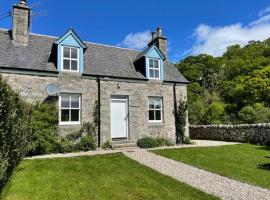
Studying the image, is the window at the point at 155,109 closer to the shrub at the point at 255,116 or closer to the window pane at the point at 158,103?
the window pane at the point at 158,103

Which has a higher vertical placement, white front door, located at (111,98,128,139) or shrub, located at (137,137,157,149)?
white front door, located at (111,98,128,139)

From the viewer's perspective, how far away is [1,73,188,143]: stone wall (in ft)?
41.9

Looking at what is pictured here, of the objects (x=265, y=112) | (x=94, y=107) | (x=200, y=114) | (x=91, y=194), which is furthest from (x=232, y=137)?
(x=91, y=194)

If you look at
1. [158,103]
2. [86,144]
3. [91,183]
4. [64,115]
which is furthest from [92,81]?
[91,183]

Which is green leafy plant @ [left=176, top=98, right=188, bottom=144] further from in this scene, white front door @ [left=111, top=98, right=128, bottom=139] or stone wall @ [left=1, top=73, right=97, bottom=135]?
stone wall @ [left=1, top=73, right=97, bottom=135]

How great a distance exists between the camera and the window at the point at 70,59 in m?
13.9

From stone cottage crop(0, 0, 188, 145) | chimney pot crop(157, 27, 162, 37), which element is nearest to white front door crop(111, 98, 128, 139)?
stone cottage crop(0, 0, 188, 145)

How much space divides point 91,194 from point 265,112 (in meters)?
21.3

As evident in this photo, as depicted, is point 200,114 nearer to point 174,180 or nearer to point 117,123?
point 117,123

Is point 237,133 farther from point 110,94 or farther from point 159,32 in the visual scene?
point 110,94

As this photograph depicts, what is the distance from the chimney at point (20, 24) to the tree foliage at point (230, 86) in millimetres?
18886

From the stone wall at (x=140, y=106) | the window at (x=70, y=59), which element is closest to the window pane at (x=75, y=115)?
the stone wall at (x=140, y=106)

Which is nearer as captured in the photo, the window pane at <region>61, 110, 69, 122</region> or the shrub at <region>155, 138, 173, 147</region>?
the window pane at <region>61, 110, 69, 122</region>

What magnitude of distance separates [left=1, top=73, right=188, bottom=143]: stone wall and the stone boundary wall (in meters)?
4.97
